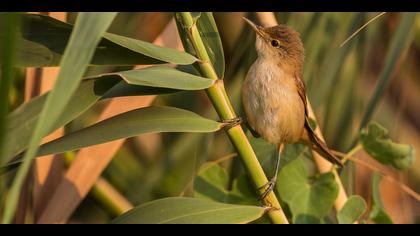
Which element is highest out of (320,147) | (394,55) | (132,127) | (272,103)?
(132,127)

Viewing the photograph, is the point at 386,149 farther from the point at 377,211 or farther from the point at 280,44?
the point at 280,44

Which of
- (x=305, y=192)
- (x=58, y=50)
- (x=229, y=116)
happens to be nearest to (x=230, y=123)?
(x=229, y=116)

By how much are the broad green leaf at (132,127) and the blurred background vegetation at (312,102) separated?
891 millimetres

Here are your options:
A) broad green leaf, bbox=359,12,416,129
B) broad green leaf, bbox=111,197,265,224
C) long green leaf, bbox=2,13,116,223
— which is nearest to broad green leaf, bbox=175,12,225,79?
broad green leaf, bbox=111,197,265,224

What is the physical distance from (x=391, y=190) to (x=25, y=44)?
1.99 meters

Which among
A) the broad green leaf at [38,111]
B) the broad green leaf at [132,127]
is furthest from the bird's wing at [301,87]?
the broad green leaf at [38,111]

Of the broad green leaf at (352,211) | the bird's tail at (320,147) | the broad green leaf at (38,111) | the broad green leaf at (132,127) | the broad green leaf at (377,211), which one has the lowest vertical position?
the broad green leaf at (377,211)

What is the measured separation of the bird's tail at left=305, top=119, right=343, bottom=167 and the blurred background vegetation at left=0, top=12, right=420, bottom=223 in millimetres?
240

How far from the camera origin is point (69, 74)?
36.7 inches

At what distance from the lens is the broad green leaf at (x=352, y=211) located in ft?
5.90

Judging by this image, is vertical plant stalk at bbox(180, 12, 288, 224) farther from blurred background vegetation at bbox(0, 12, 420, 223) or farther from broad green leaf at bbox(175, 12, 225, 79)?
blurred background vegetation at bbox(0, 12, 420, 223)

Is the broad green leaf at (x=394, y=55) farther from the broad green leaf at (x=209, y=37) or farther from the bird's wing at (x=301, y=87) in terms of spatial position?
the broad green leaf at (x=209, y=37)

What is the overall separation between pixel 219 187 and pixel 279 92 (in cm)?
37

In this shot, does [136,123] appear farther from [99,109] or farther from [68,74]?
[99,109]
